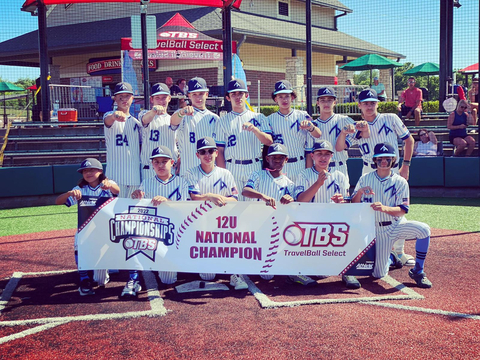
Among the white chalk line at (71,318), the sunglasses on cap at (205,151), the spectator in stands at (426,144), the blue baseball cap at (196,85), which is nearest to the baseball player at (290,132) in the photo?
the blue baseball cap at (196,85)

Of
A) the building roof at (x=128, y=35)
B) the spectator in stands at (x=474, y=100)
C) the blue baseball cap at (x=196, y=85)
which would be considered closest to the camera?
the blue baseball cap at (x=196, y=85)

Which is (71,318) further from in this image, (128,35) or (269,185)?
(128,35)

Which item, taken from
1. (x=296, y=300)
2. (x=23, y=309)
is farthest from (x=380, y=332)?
(x=23, y=309)

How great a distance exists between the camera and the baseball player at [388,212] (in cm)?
536

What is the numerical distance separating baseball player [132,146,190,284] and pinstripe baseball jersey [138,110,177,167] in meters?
0.90

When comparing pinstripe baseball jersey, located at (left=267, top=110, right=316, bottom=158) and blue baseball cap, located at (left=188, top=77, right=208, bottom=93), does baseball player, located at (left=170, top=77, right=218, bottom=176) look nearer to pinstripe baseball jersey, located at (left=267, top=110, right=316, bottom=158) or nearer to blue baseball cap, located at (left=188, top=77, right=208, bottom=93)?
blue baseball cap, located at (left=188, top=77, right=208, bottom=93)

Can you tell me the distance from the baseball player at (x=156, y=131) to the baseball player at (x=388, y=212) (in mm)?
2471

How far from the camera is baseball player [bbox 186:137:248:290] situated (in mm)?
5320

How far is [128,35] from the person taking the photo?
61.6 ft

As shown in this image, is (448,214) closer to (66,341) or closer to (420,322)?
(420,322)

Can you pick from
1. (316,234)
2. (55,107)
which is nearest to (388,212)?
(316,234)

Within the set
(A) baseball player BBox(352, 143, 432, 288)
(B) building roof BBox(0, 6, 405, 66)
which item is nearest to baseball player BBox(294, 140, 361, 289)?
(A) baseball player BBox(352, 143, 432, 288)

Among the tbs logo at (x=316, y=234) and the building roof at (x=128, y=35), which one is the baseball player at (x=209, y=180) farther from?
the building roof at (x=128, y=35)

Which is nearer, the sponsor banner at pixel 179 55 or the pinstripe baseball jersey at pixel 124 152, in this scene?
the pinstripe baseball jersey at pixel 124 152
